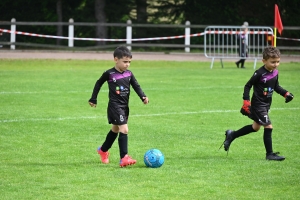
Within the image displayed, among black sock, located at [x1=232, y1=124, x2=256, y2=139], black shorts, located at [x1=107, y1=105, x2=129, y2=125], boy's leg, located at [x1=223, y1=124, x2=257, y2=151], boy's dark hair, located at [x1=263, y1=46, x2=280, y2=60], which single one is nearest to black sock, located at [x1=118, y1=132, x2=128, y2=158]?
black shorts, located at [x1=107, y1=105, x2=129, y2=125]

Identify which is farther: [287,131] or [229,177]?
[287,131]

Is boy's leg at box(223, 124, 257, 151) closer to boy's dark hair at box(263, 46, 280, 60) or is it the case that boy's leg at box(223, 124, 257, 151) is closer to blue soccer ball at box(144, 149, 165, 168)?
boy's dark hair at box(263, 46, 280, 60)

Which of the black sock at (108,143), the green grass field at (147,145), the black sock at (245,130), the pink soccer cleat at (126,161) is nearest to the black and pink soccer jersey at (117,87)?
the black sock at (108,143)

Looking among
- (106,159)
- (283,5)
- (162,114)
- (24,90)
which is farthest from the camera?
(283,5)

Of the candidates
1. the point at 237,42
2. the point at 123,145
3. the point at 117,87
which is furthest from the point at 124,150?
the point at 237,42

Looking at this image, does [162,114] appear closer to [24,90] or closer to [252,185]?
[24,90]

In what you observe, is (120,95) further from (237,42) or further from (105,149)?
(237,42)

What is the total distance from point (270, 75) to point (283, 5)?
31773 millimetres

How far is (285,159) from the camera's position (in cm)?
971

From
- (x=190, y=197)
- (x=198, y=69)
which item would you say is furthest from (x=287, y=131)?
(x=198, y=69)

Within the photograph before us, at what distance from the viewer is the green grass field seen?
25.7ft

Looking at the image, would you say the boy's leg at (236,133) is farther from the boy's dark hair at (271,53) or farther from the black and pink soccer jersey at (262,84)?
the boy's dark hair at (271,53)

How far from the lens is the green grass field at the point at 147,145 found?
7.82 metres

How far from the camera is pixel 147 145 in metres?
10.9
